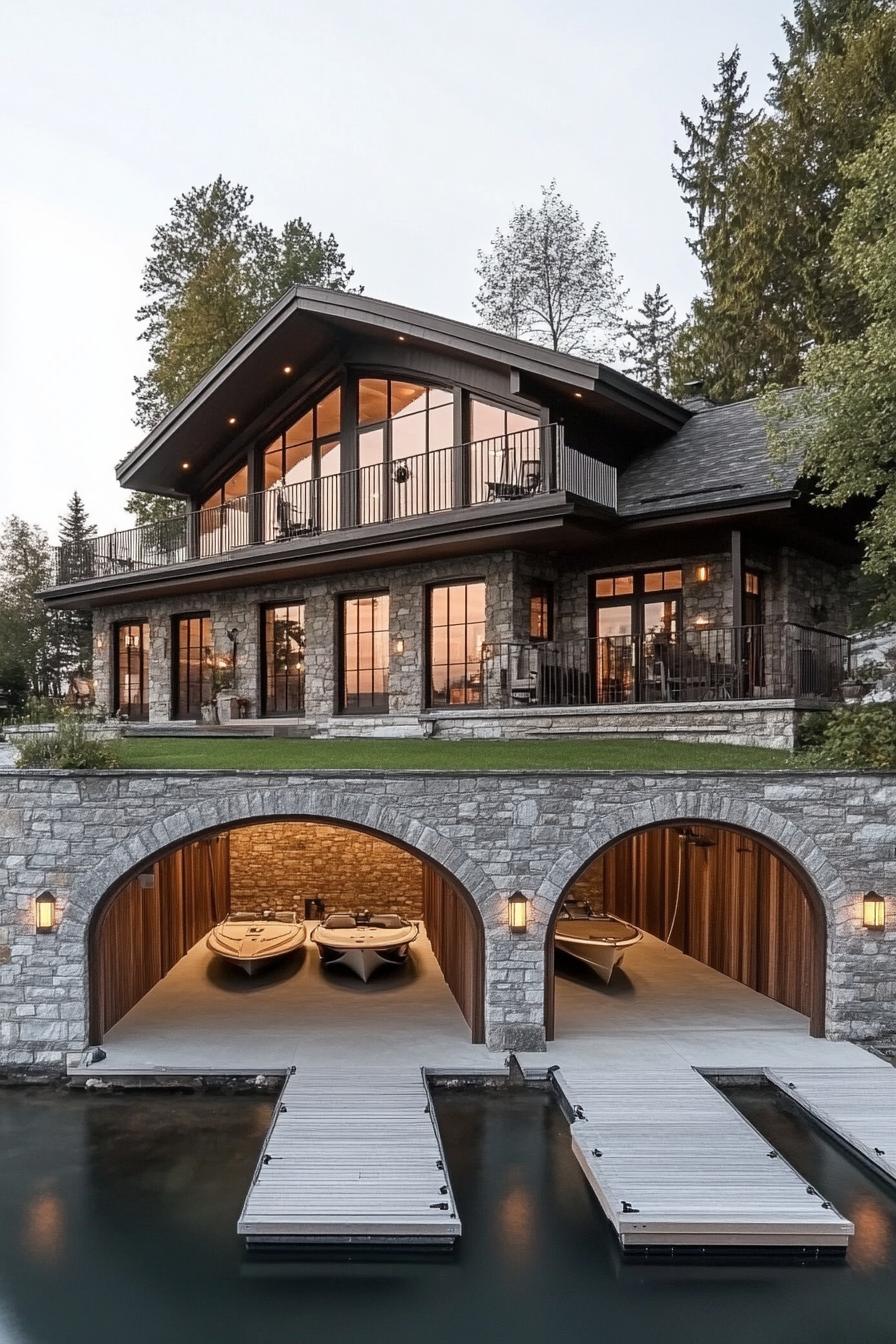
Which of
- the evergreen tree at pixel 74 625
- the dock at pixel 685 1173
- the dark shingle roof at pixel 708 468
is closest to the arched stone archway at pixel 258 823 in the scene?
the dock at pixel 685 1173

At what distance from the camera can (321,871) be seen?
15.4m

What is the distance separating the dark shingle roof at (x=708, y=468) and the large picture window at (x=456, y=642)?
2924 millimetres

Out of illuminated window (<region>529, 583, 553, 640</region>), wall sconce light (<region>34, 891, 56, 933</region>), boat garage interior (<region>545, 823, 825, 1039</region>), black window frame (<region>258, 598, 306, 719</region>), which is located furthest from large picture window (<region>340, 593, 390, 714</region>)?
wall sconce light (<region>34, 891, 56, 933</region>)

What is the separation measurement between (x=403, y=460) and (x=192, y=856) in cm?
749

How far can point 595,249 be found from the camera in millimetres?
28547

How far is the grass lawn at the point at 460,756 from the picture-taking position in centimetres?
1021

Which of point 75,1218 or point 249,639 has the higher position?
point 249,639

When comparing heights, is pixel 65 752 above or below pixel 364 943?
above

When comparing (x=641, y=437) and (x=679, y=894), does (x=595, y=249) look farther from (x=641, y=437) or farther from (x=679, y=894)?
(x=679, y=894)

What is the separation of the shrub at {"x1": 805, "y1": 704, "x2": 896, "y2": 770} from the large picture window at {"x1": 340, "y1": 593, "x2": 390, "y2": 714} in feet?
25.8

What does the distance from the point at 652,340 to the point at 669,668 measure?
25280 mm

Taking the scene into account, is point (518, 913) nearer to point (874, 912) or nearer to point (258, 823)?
point (258, 823)

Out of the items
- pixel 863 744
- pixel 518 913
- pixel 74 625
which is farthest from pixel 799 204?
pixel 74 625

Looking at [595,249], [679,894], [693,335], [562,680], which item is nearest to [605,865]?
[679,894]
